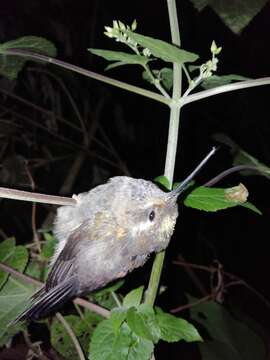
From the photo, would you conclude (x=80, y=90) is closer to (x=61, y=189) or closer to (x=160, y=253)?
(x=61, y=189)

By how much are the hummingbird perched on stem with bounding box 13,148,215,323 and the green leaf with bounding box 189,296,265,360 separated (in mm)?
767

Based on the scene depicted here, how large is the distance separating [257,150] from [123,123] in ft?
2.70

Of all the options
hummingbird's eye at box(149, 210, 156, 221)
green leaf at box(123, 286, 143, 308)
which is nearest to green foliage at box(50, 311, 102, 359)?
green leaf at box(123, 286, 143, 308)

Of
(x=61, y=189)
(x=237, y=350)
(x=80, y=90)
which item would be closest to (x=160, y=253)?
(x=237, y=350)

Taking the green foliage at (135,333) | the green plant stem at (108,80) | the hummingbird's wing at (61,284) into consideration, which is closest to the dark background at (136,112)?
the hummingbird's wing at (61,284)

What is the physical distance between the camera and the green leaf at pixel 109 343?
990 millimetres

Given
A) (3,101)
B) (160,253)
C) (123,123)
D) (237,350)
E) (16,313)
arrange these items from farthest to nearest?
1. (123,123)
2. (3,101)
3. (237,350)
4. (16,313)
5. (160,253)

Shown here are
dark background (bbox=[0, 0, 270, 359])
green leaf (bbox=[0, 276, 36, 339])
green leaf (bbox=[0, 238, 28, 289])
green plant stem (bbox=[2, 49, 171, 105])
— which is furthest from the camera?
dark background (bbox=[0, 0, 270, 359])

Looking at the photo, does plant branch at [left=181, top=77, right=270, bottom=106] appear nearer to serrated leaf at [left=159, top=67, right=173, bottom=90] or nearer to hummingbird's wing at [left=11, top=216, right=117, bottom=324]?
serrated leaf at [left=159, top=67, right=173, bottom=90]

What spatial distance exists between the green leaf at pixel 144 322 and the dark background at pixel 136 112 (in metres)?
1.10

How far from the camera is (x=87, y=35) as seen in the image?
263cm

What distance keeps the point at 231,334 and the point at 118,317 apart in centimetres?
90

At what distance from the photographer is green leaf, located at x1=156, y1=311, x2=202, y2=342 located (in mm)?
1034

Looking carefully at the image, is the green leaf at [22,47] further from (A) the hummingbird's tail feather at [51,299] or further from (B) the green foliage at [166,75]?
(A) the hummingbird's tail feather at [51,299]
